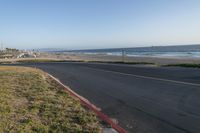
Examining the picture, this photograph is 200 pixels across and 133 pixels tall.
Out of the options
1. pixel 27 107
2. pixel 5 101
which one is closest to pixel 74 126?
pixel 27 107

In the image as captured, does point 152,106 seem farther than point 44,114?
Yes

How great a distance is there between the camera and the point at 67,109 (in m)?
6.43

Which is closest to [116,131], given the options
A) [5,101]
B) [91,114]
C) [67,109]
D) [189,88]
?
[91,114]

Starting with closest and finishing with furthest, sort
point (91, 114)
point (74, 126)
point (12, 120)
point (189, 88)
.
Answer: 1. point (74, 126)
2. point (12, 120)
3. point (91, 114)
4. point (189, 88)

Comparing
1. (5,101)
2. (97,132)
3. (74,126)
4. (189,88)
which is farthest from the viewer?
(189,88)

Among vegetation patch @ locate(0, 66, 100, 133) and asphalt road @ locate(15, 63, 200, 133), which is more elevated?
vegetation patch @ locate(0, 66, 100, 133)

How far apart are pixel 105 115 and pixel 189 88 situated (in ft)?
14.5

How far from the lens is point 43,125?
5.09 meters

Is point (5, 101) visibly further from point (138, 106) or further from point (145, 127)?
point (145, 127)

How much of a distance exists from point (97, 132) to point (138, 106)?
2354 mm

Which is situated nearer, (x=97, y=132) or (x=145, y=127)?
(x=97, y=132)

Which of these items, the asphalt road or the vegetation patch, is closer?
the vegetation patch

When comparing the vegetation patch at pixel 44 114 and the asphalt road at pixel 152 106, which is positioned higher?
the vegetation patch at pixel 44 114

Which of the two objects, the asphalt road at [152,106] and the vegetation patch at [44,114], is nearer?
the vegetation patch at [44,114]
